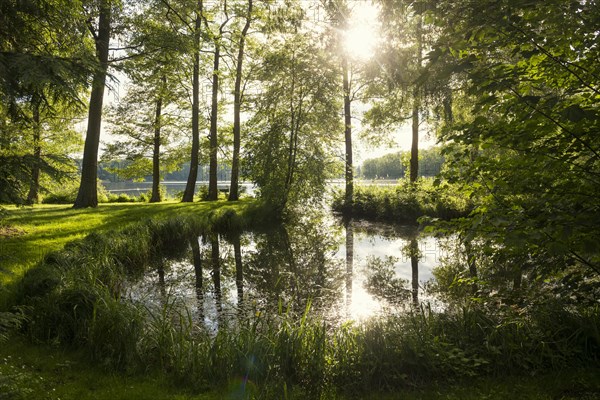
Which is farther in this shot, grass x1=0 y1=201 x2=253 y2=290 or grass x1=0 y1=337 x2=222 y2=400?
grass x1=0 y1=201 x2=253 y2=290

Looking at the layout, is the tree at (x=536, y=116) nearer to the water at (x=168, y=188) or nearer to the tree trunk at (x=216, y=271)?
the tree trunk at (x=216, y=271)

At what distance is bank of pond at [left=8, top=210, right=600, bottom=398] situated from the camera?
164 inches

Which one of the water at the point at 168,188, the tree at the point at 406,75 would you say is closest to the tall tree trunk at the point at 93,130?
the water at the point at 168,188

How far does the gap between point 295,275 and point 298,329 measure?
14.7 feet

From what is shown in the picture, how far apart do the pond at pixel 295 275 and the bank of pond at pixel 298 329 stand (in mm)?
59

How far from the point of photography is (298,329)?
4.73 meters

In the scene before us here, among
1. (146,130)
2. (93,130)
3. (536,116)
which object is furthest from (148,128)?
(536,116)

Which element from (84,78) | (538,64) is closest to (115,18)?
(84,78)

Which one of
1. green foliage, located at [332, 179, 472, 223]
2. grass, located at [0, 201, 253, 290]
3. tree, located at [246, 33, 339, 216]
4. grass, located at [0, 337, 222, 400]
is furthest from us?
green foliage, located at [332, 179, 472, 223]

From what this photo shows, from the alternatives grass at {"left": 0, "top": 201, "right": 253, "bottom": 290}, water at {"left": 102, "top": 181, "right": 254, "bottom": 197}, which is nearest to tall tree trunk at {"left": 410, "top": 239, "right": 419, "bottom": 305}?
grass at {"left": 0, "top": 201, "right": 253, "bottom": 290}

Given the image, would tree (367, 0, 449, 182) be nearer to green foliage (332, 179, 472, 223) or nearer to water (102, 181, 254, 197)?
green foliage (332, 179, 472, 223)

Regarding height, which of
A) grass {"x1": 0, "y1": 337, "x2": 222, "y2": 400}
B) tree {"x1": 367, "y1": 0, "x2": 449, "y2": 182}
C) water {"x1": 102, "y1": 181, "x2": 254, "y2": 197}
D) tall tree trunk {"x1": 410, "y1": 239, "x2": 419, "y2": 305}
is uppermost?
tree {"x1": 367, "y1": 0, "x2": 449, "y2": 182}

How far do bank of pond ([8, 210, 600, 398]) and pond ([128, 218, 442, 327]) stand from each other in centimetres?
6

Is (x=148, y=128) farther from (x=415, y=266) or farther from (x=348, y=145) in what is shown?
(x=415, y=266)
